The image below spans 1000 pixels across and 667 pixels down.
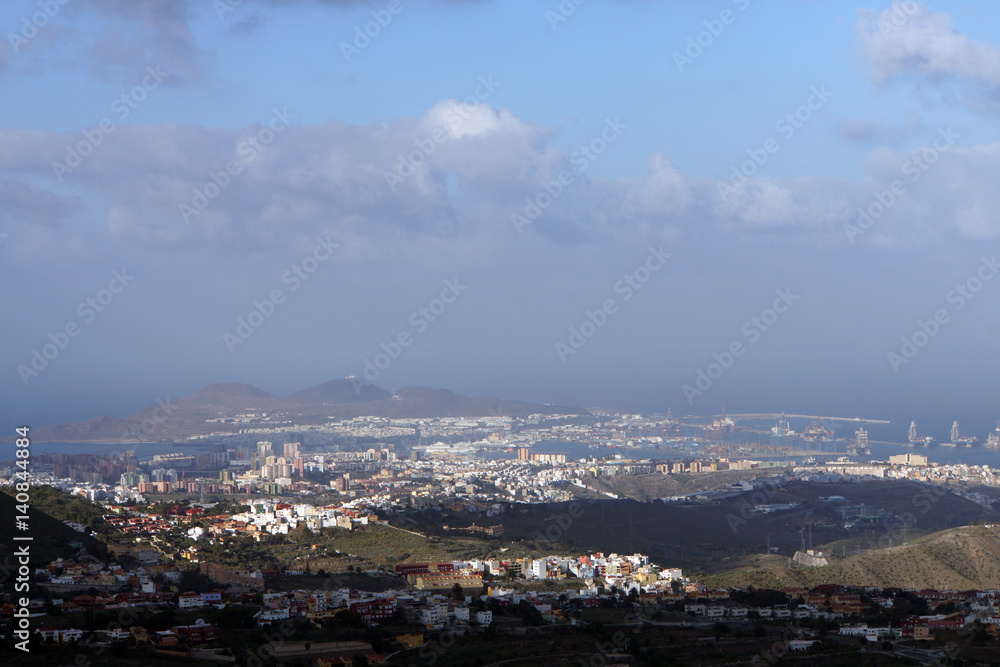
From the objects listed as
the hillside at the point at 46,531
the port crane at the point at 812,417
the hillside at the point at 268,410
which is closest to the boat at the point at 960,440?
the port crane at the point at 812,417

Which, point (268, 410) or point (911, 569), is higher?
point (268, 410)

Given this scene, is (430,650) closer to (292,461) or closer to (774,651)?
(774,651)

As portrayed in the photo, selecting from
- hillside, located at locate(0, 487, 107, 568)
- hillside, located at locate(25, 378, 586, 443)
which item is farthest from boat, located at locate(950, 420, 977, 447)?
hillside, located at locate(0, 487, 107, 568)

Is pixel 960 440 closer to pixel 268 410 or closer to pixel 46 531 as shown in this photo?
pixel 268 410

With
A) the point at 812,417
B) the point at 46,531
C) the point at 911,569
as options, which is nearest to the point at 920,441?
the point at 812,417

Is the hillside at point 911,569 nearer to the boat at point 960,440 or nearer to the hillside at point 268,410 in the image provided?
the boat at point 960,440

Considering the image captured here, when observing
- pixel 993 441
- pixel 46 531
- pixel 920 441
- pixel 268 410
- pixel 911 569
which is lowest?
pixel 911 569

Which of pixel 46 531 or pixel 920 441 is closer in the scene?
pixel 46 531

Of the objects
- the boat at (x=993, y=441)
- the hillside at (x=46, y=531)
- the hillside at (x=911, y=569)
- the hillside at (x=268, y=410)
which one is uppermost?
the hillside at (x=268, y=410)

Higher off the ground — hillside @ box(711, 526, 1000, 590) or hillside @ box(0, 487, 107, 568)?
hillside @ box(0, 487, 107, 568)

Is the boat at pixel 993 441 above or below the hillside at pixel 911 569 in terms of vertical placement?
above

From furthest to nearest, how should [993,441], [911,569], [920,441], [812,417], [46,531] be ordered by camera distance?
[812,417], [920,441], [993,441], [911,569], [46,531]

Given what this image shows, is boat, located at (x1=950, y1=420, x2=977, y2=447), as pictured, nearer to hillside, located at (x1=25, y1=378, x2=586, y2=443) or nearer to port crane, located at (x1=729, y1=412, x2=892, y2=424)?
port crane, located at (x1=729, y1=412, x2=892, y2=424)
